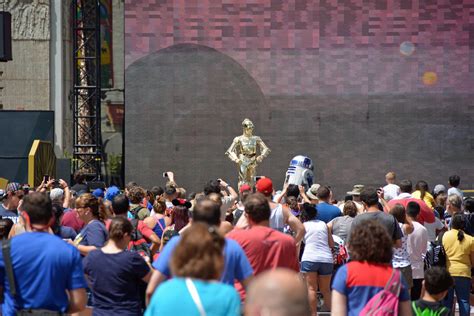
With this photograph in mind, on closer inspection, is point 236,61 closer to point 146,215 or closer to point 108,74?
point 108,74

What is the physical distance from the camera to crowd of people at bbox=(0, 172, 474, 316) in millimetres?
4270

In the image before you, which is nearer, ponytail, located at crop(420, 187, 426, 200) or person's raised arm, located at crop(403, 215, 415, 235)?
person's raised arm, located at crop(403, 215, 415, 235)

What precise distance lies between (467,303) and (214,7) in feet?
55.9

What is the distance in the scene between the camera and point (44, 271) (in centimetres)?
574

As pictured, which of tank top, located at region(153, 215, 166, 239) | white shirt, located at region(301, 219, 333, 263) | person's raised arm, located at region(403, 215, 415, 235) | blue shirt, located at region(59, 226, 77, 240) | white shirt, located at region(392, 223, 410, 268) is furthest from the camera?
white shirt, located at region(301, 219, 333, 263)

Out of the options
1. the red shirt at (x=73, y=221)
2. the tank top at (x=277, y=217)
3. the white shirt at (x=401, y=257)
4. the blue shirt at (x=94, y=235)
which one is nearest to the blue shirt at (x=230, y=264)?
the blue shirt at (x=94, y=235)

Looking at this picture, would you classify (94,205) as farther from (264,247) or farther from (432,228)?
(432,228)

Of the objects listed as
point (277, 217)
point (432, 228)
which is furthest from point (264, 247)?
point (432, 228)

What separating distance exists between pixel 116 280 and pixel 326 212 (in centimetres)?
465

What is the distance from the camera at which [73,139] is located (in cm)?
2619

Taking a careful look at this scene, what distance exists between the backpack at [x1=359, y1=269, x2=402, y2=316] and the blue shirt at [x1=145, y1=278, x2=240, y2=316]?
1529 millimetres

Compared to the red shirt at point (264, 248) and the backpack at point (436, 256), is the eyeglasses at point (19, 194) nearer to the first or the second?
the backpack at point (436, 256)

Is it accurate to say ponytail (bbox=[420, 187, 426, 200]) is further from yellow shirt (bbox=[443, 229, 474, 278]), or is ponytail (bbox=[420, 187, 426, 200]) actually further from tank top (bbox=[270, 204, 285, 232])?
tank top (bbox=[270, 204, 285, 232])

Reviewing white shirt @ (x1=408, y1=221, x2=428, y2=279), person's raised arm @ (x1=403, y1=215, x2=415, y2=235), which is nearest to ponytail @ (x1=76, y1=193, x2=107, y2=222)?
person's raised arm @ (x1=403, y1=215, x2=415, y2=235)
